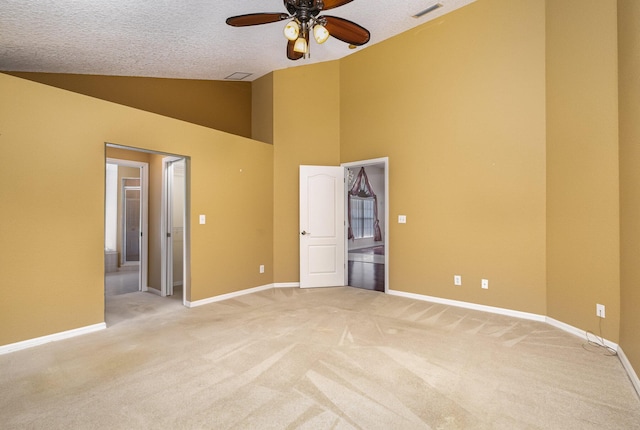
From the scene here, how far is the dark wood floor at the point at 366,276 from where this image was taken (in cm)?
542

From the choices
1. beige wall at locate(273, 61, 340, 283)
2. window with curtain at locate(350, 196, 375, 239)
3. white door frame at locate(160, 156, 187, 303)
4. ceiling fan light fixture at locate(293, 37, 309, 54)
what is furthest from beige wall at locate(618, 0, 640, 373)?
window with curtain at locate(350, 196, 375, 239)

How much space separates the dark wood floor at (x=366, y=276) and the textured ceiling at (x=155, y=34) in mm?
3844

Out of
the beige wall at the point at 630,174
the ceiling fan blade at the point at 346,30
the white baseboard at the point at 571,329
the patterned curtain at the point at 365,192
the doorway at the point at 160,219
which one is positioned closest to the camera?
the beige wall at the point at 630,174

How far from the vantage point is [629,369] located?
2357 millimetres

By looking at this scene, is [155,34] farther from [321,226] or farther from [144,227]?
[321,226]

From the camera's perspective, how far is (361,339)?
3.03 metres

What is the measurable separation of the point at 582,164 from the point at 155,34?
4650mm

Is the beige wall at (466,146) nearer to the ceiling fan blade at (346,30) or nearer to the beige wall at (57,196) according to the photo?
the ceiling fan blade at (346,30)

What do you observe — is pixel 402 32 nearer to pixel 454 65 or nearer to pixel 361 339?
pixel 454 65

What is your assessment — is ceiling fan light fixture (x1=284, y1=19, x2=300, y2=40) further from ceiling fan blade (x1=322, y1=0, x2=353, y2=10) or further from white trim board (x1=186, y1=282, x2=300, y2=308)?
white trim board (x1=186, y1=282, x2=300, y2=308)

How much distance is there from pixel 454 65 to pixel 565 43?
1208mm

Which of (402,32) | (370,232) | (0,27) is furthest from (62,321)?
(370,232)

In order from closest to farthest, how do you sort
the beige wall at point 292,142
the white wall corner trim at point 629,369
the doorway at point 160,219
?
the white wall corner trim at point 629,369, the doorway at point 160,219, the beige wall at point 292,142

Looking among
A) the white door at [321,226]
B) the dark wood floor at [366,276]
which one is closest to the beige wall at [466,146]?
the dark wood floor at [366,276]
